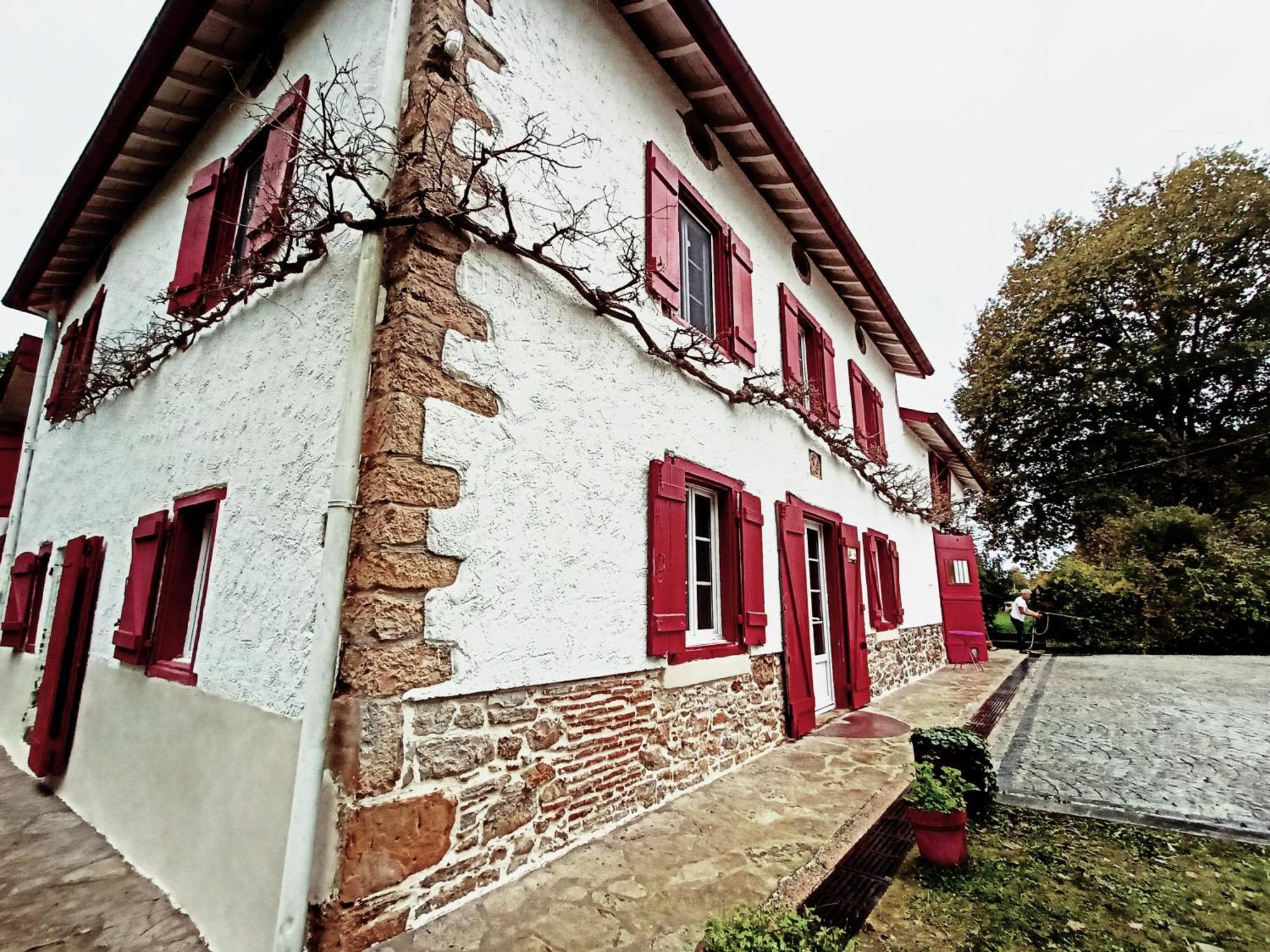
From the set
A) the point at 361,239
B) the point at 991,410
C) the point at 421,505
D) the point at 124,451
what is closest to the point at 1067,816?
the point at 421,505

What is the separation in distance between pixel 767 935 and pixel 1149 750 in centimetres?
524

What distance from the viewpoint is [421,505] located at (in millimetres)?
2629

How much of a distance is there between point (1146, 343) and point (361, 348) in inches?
856

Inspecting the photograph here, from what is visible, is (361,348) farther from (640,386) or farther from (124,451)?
A: (124,451)

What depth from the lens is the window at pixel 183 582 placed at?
3.70 metres

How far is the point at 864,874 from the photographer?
295 centimetres

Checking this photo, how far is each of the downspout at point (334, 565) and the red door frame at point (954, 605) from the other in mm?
12058

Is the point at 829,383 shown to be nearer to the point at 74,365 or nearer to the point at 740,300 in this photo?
the point at 740,300

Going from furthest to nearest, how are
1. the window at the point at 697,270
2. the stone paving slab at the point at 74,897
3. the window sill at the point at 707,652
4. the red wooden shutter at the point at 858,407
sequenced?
the red wooden shutter at the point at 858,407, the window at the point at 697,270, the window sill at the point at 707,652, the stone paving slab at the point at 74,897

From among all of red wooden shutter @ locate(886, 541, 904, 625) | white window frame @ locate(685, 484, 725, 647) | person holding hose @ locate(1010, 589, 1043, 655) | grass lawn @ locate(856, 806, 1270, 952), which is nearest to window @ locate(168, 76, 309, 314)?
white window frame @ locate(685, 484, 725, 647)

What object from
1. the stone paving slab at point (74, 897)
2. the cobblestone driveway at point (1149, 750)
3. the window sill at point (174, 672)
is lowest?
the stone paving slab at point (74, 897)

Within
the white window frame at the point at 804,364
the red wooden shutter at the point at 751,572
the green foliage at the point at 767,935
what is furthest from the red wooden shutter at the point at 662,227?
the green foliage at the point at 767,935

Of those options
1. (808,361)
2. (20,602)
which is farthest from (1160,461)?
(20,602)

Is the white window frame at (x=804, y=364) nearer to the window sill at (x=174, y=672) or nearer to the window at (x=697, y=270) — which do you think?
the window at (x=697, y=270)
